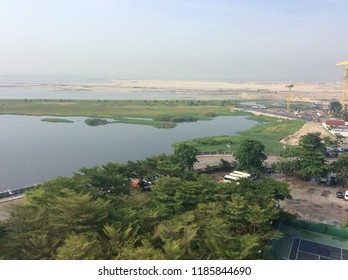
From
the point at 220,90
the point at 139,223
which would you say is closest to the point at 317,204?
the point at 139,223

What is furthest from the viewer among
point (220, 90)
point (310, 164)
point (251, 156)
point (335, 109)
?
point (220, 90)

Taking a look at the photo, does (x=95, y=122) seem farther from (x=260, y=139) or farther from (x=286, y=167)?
(x=286, y=167)

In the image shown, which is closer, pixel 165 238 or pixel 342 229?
pixel 165 238

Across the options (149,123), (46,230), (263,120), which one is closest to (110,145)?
(149,123)

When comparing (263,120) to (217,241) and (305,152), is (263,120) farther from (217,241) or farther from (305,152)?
(217,241)

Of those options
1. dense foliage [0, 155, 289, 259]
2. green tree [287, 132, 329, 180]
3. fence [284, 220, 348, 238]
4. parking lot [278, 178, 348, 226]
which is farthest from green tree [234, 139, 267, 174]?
fence [284, 220, 348, 238]

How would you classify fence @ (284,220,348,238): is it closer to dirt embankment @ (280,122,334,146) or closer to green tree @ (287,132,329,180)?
green tree @ (287,132,329,180)
